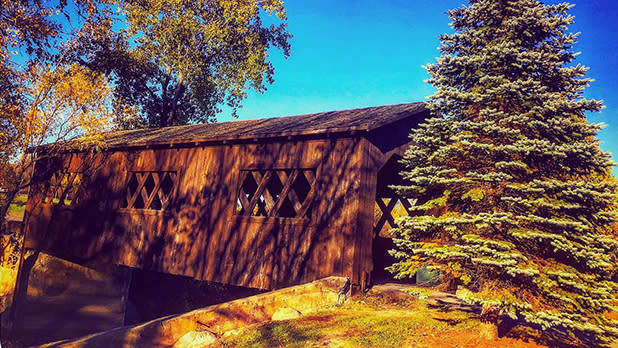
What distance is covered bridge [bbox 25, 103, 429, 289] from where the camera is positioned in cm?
962

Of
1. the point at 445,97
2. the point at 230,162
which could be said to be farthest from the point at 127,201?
the point at 445,97

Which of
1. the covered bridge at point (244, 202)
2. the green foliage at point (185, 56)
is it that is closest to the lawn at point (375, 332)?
the covered bridge at point (244, 202)

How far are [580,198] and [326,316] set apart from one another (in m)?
4.54

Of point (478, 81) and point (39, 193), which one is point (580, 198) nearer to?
point (478, 81)

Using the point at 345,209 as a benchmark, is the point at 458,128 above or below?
above

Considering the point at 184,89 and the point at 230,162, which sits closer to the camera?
the point at 230,162

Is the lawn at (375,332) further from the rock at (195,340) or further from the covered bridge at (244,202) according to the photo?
the covered bridge at (244,202)

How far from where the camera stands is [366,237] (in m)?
9.48

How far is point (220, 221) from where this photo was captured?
38.4 feet

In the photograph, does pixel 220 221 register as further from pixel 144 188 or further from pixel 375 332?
pixel 375 332

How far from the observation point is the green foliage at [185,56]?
84.0ft

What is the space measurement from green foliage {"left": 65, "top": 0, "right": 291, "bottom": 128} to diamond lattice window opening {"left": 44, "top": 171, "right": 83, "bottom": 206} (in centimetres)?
821

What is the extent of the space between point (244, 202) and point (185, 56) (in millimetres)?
18911

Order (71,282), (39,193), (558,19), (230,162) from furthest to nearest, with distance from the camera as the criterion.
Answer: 1. (71,282)
2. (39,193)
3. (230,162)
4. (558,19)
